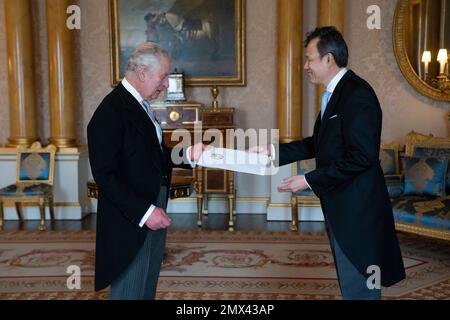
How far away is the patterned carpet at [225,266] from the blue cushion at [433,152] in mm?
942

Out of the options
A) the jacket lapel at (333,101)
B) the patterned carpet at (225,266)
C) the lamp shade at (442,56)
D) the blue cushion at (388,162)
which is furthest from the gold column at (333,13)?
the jacket lapel at (333,101)

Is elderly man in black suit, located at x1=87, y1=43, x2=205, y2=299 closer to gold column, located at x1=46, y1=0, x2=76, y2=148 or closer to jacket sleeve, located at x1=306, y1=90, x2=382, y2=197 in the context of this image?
jacket sleeve, located at x1=306, y1=90, x2=382, y2=197

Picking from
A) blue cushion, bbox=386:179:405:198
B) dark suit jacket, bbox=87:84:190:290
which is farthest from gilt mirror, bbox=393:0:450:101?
dark suit jacket, bbox=87:84:190:290

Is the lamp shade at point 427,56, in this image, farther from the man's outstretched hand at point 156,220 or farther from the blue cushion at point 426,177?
the man's outstretched hand at point 156,220

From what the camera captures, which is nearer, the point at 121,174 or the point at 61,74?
the point at 121,174

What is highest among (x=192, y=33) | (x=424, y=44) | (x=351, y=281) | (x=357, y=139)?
(x=192, y=33)

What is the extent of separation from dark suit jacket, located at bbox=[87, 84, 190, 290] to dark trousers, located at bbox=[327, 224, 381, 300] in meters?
0.96

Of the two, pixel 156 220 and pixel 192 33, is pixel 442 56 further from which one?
pixel 156 220

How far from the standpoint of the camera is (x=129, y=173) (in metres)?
2.39

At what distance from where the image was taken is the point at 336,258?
8.39ft

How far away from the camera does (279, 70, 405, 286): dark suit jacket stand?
2.35 meters

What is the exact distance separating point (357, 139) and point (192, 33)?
17.0 ft

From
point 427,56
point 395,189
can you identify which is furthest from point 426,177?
point 427,56

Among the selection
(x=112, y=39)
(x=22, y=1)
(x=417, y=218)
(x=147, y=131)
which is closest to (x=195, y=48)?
(x=112, y=39)
